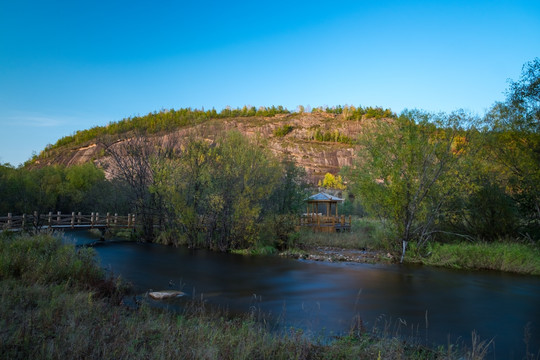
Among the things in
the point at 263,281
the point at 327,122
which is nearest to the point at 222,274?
the point at 263,281

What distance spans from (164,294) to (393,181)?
39.2 ft

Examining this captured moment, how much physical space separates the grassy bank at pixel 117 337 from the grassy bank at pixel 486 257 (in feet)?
37.8

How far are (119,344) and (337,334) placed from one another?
4.78 m

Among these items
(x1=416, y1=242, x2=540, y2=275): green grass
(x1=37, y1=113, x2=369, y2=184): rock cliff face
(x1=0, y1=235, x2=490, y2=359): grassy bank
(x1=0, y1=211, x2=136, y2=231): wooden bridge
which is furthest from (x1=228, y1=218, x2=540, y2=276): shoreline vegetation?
(x1=37, y1=113, x2=369, y2=184): rock cliff face

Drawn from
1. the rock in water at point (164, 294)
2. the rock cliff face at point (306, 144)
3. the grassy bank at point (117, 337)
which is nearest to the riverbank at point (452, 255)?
the rock in water at point (164, 294)

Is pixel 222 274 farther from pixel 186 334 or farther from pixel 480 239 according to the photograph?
pixel 480 239

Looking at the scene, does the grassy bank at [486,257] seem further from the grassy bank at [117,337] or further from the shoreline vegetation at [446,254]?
the grassy bank at [117,337]

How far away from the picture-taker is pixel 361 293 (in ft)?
40.9

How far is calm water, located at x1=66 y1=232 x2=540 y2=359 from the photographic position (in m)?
9.00

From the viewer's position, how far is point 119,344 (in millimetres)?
4980

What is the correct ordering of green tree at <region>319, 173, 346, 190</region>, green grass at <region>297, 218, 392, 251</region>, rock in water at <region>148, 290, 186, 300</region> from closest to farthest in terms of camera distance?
1. rock in water at <region>148, 290, 186, 300</region>
2. green grass at <region>297, 218, 392, 251</region>
3. green tree at <region>319, 173, 346, 190</region>

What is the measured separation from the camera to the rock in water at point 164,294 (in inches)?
427

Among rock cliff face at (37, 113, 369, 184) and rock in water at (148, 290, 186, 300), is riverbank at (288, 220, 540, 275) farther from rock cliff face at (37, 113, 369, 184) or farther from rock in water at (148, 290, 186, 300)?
rock cliff face at (37, 113, 369, 184)

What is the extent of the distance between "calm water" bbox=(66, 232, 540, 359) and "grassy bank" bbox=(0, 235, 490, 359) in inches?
69.5
